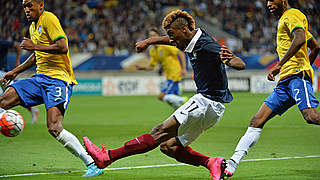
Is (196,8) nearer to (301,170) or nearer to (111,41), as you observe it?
(111,41)

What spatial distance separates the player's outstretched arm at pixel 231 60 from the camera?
19.0 ft

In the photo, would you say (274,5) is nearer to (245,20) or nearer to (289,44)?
(289,44)

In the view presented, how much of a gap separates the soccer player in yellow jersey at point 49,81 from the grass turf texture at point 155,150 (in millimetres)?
514

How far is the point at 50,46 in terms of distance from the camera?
714 cm

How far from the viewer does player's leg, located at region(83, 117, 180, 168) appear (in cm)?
617

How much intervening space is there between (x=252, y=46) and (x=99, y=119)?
20.8m

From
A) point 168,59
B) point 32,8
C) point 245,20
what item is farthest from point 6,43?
point 245,20

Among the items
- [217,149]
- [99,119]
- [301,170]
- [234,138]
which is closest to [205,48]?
[301,170]

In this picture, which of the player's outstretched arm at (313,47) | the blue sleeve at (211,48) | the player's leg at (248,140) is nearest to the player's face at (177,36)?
the blue sleeve at (211,48)

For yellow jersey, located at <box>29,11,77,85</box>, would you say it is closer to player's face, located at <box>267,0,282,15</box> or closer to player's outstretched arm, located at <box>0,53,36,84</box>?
player's outstretched arm, located at <box>0,53,36,84</box>

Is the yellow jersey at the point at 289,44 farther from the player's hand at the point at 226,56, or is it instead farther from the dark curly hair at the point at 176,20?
the dark curly hair at the point at 176,20

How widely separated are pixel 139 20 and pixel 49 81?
30023mm

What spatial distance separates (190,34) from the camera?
6.23 metres

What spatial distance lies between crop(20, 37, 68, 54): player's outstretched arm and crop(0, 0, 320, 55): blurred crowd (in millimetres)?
23270
